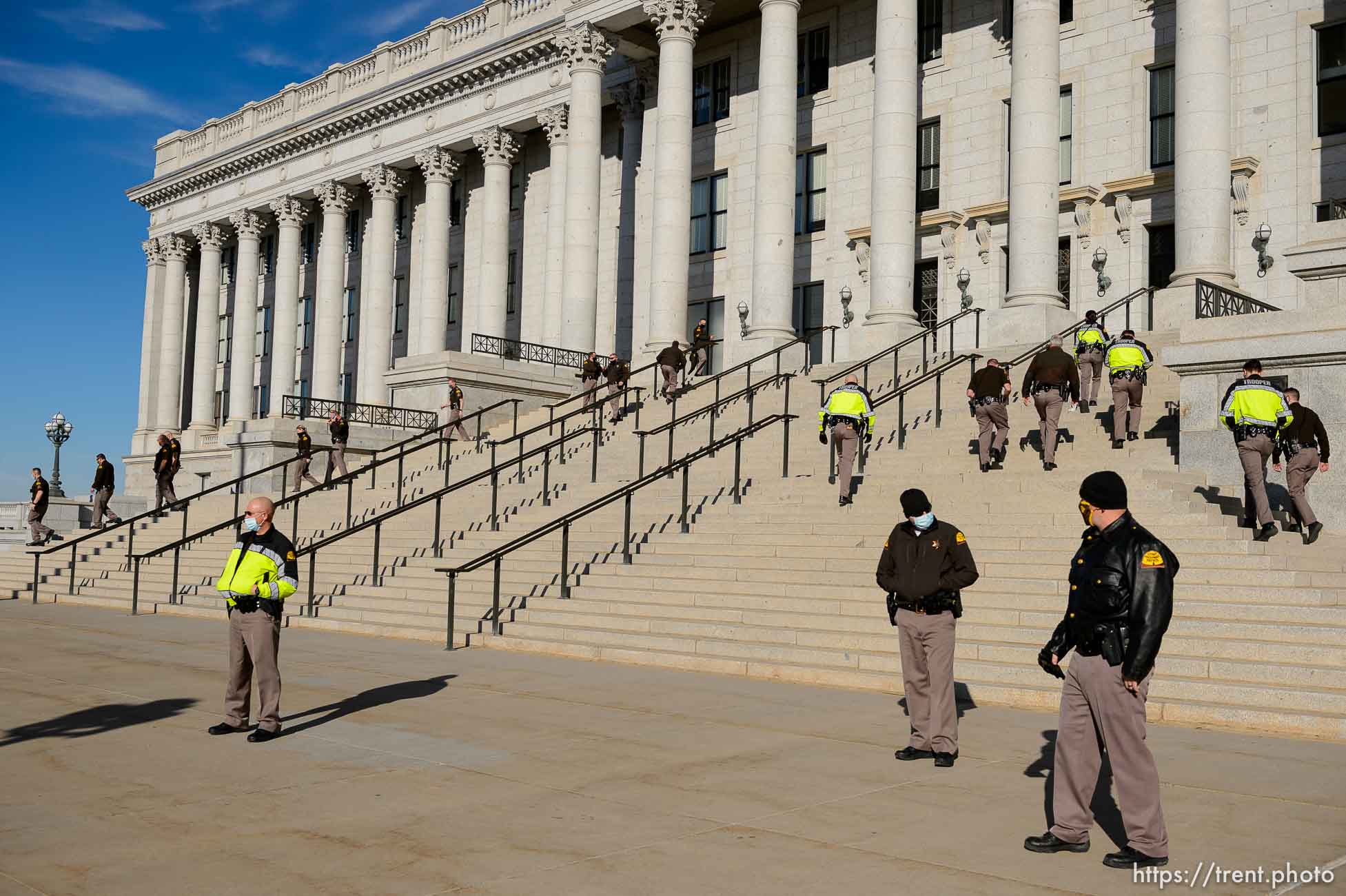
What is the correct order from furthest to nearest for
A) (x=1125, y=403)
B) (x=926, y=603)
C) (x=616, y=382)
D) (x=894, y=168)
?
1. (x=894, y=168)
2. (x=616, y=382)
3. (x=1125, y=403)
4. (x=926, y=603)

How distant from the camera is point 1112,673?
5.63 metres

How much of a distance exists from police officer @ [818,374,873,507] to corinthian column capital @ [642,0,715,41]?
2004 centimetres

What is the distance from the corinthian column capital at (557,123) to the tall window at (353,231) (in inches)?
590

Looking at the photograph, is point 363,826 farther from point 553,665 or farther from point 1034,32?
point 1034,32

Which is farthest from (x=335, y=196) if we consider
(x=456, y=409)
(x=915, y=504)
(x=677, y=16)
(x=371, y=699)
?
(x=915, y=504)

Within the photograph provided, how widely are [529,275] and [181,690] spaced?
111 ft

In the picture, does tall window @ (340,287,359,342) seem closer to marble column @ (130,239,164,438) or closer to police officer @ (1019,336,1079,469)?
marble column @ (130,239,164,438)

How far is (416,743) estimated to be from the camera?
8.20 m

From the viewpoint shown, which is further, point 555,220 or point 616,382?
point 555,220

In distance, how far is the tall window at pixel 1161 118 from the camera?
1105 inches

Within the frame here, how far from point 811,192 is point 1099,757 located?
31.3 metres

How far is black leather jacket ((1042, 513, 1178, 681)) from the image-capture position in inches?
217

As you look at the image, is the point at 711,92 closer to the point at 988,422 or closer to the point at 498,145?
the point at 498,145

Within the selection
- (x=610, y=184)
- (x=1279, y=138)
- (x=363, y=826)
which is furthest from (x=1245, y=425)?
(x=610, y=184)
